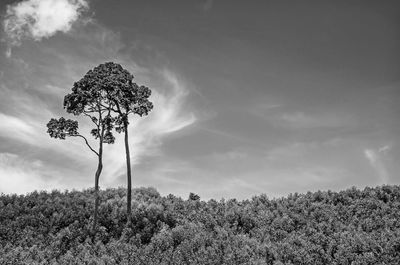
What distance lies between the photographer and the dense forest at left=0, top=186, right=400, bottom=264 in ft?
73.7

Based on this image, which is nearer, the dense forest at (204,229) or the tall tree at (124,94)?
the dense forest at (204,229)

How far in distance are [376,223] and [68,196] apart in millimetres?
27144

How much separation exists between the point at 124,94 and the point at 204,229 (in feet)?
39.0

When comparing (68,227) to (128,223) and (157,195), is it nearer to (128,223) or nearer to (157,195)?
(128,223)

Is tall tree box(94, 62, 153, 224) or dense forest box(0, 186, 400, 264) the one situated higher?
tall tree box(94, 62, 153, 224)

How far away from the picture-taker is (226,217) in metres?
31.5

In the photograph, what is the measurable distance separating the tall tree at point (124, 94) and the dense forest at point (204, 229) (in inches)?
155

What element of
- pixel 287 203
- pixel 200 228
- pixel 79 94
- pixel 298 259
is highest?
pixel 79 94

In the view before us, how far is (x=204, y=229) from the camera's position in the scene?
29109 millimetres

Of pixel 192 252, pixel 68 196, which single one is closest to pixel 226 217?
pixel 192 252

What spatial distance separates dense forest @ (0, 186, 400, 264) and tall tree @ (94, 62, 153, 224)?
155 inches

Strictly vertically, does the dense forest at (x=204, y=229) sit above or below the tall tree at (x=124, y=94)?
below

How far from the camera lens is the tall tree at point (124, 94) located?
32.3m

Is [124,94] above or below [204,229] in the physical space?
above
